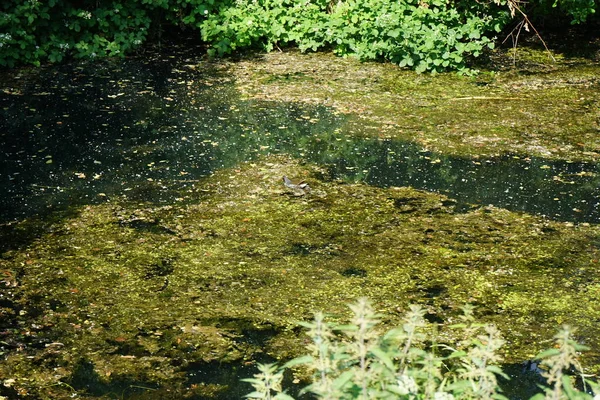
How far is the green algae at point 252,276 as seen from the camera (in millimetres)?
3578

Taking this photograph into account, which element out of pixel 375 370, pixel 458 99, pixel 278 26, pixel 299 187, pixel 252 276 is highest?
pixel 278 26

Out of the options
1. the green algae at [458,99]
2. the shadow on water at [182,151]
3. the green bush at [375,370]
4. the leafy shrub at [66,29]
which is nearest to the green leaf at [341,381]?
the green bush at [375,370]

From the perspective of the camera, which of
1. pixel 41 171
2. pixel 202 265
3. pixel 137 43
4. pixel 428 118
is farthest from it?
pixel 137 43

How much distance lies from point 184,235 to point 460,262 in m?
1.68

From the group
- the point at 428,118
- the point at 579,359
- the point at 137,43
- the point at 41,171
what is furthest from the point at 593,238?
the point at 137,43

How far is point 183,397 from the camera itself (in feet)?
10.8

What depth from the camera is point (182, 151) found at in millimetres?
6082

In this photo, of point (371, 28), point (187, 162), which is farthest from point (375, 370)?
point (371, 28)

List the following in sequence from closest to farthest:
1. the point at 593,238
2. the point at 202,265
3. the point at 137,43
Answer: the point at 202,265
the point at 593,238
the point at 137,43

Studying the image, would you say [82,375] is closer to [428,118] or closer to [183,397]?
[183,397]

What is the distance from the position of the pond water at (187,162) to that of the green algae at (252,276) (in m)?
0.03

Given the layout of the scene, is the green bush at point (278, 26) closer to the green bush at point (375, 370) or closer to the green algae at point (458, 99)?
the green algae at point (458, 99)

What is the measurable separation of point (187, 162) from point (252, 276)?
1.85m

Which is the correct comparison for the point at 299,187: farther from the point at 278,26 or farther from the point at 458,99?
the point at 278,26
